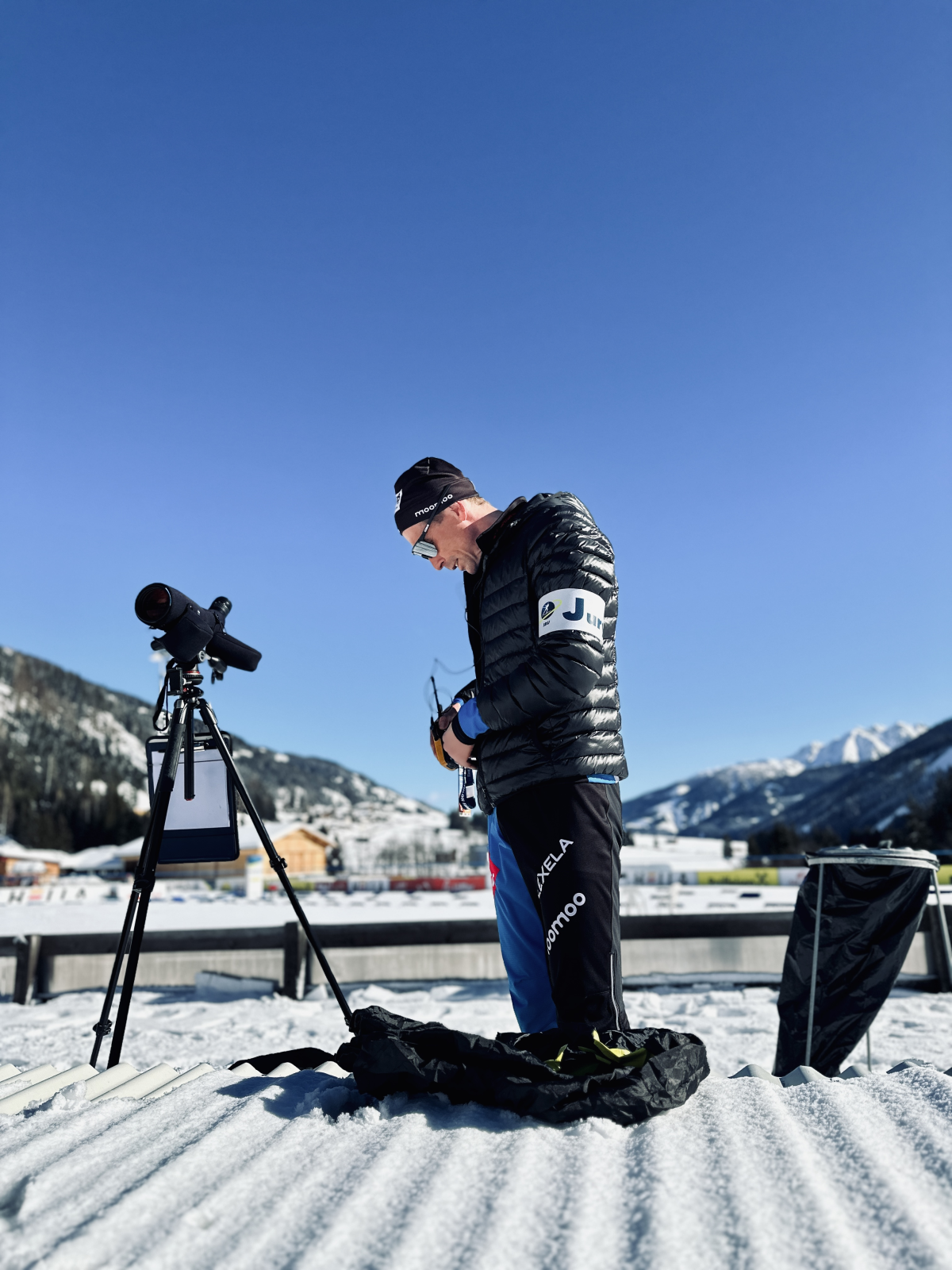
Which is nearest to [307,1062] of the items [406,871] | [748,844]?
[406,871]

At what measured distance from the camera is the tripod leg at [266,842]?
2.59 m

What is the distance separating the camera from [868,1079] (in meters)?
1.60

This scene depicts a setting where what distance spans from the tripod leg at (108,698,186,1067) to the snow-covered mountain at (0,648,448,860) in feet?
10.7

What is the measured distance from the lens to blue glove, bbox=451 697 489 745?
2109 millimetres

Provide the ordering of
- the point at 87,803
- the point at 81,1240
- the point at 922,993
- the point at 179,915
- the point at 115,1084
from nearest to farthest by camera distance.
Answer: the point at 81,1240 < the point at 115,1084 < the point at 922,993 < the point at 179,915 < the point at 87,803

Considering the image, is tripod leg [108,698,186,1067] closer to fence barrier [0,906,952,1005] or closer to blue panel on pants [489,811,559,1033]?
blue panel on pants [489,811,559,1033]

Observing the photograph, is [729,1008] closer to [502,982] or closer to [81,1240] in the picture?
[502,982]

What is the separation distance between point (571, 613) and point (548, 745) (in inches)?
13.3

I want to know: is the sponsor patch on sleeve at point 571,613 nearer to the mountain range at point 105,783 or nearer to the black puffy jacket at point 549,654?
the black puffy jacket at point 549,654

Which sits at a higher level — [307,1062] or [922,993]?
[307,1062]

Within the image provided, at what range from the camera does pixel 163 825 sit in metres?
2.65

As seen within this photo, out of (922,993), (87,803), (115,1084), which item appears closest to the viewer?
(115,1084)

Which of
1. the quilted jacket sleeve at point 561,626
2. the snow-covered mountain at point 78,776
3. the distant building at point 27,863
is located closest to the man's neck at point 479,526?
the quilted jacket sleeve at point 561,626

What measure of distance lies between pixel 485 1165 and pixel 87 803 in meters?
96.4
